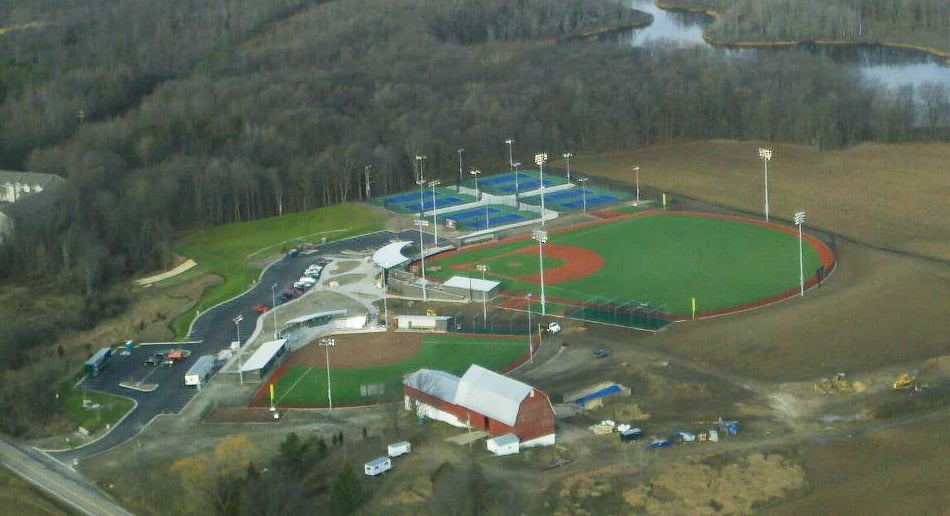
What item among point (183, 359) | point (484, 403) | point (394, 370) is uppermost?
point (484, 403)

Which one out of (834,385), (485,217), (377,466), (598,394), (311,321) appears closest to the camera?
(377,466)

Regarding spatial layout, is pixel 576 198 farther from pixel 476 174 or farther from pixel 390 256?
pixel 390 256

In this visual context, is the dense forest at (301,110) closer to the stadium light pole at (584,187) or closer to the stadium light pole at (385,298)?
the stadium light pole at (584,187)

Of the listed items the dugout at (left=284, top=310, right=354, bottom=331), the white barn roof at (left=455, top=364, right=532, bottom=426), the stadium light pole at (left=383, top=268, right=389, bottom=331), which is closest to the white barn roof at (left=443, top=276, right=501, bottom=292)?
the stadium light pole at (left=383, top=268, right=389, bottom=331)

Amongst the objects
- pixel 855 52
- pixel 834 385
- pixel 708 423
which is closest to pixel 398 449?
pixel 708 423

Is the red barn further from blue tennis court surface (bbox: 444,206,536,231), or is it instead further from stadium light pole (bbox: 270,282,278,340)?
blue tennis court surface (bbox: 444,206,536,231)

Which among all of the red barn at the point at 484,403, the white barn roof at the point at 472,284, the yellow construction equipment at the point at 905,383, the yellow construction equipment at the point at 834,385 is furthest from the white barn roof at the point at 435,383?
the yellow construction equipment at the point at 905,383
